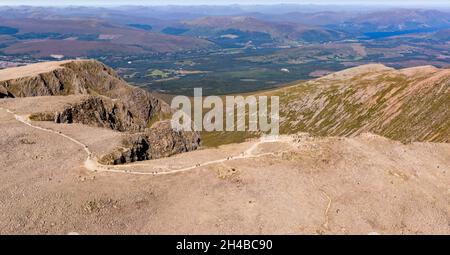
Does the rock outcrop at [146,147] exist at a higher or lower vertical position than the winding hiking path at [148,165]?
lower

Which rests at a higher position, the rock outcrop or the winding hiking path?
the winding hiking path

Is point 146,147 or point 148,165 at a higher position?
point 148,165

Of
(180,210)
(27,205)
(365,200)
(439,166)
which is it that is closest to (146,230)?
(180,210)

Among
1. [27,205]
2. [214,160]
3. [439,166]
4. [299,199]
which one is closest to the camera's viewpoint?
[27,205]

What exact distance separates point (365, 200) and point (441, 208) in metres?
12.4

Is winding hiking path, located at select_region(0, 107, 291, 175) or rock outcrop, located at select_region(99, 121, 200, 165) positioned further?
rock outcrop, located at select_region(99, 121, 200, 165)

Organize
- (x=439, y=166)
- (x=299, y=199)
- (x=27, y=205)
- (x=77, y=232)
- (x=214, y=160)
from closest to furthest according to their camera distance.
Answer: (x=77, y=232) → (x=27, y=205) → (x=299, y=199) → (x=214, y=160) → (x=439, y=166)

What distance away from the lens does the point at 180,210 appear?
64.6 meters

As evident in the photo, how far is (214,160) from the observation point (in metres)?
81.3

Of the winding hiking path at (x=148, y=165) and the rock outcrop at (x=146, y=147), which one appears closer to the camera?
the winding hiking path at (x=148, y=165)

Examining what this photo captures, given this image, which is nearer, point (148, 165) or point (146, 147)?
point (148, 165)

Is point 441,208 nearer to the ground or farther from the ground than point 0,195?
nearer to the ground

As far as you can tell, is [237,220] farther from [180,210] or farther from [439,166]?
[439,166]
